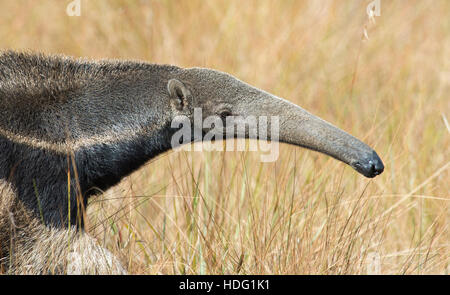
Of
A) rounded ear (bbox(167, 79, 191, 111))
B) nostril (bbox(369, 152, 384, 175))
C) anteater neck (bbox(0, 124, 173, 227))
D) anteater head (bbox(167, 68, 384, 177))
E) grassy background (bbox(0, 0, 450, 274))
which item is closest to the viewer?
nostril (bbox(369, 152, 384, 175))

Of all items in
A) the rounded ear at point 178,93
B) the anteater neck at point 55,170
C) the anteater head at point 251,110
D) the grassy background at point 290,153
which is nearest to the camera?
the anteater head at point 251,110

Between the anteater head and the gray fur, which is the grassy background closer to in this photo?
the gray fur

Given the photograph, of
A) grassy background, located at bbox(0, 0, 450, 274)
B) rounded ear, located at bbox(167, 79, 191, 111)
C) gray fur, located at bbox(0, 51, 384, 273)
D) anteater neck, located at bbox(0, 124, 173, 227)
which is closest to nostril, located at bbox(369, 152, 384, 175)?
gray fur, located at bbox(0, 51, 384, 273)

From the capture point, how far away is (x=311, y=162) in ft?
20.9

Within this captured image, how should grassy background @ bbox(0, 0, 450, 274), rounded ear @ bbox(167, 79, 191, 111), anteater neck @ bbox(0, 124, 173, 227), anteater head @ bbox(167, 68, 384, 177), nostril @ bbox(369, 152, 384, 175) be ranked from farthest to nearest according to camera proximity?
grassy background @ bbox(0, 0, 450, 274), rounded ear @ bbox(167, 79, 191, 111), anteater neck @ bbox(0, 124, 173, 227), anteater head @ bbox(167, 68, 384, 177), nostril @ bbox(369, 152, 384, 175)

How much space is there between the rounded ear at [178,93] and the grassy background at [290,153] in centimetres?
48

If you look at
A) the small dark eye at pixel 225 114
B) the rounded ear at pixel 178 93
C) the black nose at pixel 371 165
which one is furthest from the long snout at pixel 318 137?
the rounded ear at pixel 178 93

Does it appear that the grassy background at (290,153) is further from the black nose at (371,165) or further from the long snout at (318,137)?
the black nose at (371,165)

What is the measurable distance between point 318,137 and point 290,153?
3.80ft

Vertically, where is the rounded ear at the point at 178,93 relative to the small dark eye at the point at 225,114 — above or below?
above

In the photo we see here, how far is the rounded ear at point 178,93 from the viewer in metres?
4.43

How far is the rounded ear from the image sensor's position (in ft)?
14.5

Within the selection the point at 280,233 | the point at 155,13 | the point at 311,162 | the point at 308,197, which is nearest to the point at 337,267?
the point at 280,233
